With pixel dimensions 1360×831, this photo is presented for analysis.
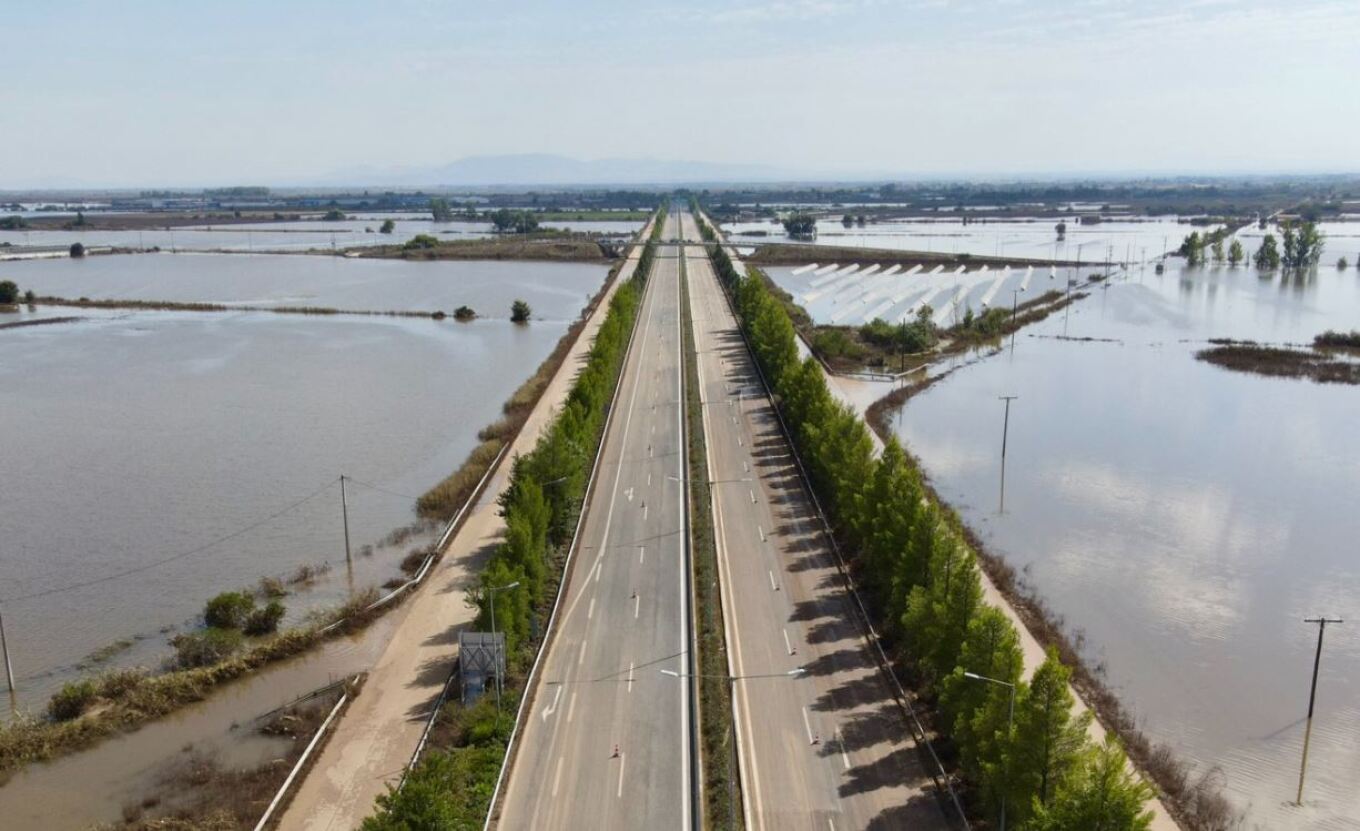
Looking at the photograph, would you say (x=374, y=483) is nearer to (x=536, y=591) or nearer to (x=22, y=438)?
(x=536, y=591)

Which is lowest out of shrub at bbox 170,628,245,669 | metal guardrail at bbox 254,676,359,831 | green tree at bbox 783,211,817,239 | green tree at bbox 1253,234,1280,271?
metal guardrail at bbox 254,676,359,831

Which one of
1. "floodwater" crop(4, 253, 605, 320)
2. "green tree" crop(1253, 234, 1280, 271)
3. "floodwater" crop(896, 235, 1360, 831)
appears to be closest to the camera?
"floodwater" crop(896, 235, 1360, 831)

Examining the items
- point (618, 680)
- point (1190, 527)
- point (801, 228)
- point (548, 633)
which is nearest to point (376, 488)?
point (548, 633)

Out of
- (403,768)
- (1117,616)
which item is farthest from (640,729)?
(1117,616)

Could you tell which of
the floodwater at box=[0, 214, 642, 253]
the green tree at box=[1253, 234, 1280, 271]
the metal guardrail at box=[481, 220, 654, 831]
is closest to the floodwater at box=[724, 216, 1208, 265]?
the green tree at box=[1253, 234, 1280, 271]

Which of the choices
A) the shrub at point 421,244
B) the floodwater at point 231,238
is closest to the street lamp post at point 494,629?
the shrub at point 421,244

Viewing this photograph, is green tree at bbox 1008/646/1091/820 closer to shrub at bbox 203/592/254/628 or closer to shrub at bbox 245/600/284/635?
shrub at bbox 245/600/284/635
